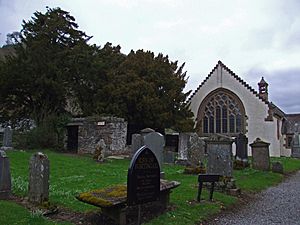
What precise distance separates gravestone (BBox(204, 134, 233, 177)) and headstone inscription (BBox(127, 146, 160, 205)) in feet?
18.8

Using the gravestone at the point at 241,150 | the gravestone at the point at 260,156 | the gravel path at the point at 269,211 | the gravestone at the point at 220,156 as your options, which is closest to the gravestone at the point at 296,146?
the gravestone at the point at 241,150

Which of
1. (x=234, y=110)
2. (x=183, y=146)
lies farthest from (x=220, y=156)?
(x=234, y=110)

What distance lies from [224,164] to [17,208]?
643 cm

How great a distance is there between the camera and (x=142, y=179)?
16.7 ft

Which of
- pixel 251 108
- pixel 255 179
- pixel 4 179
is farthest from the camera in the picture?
pixel 251 108

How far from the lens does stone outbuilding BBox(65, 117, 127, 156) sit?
2164cm

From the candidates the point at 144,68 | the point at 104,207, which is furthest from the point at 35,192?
the point at 144,68

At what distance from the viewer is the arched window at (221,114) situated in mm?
33781

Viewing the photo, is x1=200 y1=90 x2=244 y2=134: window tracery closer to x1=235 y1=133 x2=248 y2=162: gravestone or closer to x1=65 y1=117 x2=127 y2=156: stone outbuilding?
x1=65 y1=117 x2=127 y2=156: stone outbuilding

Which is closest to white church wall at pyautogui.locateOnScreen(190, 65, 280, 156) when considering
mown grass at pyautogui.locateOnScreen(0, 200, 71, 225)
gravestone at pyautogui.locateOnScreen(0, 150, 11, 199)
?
gravestone at pyautogui.locateOnScreen(0, 150, 11, 199)

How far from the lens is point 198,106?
35969 mm

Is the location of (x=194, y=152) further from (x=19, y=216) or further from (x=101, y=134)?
(x=19, y=216)

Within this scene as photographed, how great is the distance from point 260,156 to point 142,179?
13349 mm

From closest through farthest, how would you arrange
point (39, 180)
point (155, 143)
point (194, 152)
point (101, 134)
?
point (39, 180), point (155, 143), point (194, 152), point (101, 134)
